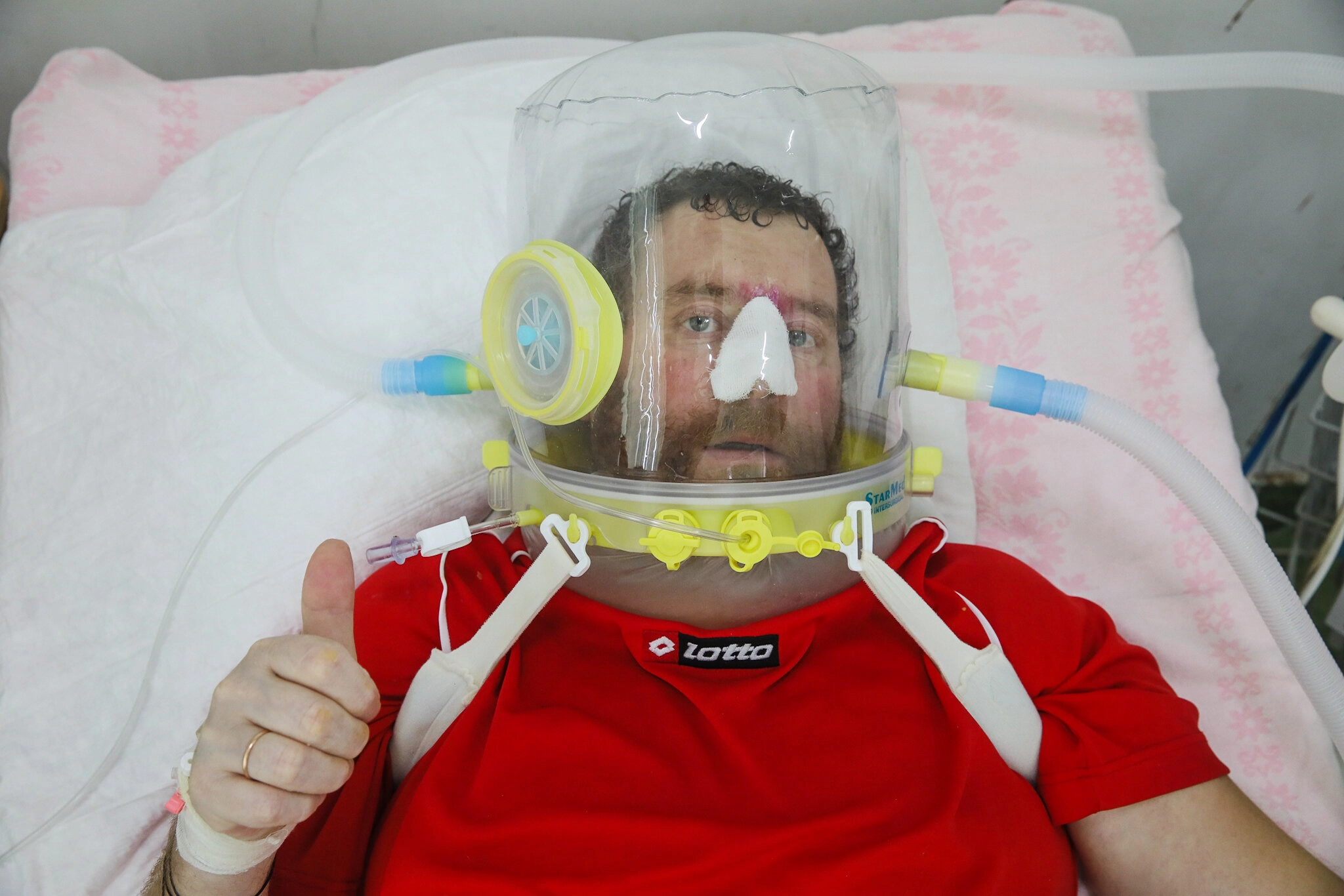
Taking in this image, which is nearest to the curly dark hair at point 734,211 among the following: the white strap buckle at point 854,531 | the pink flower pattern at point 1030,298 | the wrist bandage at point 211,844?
the white strap buckle at point 854,531

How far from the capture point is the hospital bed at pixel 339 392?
119 centimetres

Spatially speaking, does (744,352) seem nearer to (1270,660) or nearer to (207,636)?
(207,636)

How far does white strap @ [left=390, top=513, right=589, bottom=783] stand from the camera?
0.98 meters

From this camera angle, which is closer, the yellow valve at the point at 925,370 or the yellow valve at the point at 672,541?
the yellow valve at the point at 672,541

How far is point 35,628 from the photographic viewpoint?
46.9 inches

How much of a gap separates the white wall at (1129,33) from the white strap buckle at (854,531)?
1131 millimetres

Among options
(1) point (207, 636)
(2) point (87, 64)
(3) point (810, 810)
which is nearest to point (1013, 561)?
(3) point (810, 810)

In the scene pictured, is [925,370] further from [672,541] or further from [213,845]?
[213,845]

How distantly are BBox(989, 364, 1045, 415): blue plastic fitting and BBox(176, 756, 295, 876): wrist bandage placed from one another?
89cm

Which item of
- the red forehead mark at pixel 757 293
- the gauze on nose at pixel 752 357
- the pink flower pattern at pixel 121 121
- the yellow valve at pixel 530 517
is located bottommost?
the yellow valve at pixel 530 517

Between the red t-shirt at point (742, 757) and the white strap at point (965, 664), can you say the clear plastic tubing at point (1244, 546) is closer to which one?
the red t-shirt at point (742, 757)

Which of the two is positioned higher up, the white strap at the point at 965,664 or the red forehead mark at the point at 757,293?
the red forehead mark at the point at 757,293

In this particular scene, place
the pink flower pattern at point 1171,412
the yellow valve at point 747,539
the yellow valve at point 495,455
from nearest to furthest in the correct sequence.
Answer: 1. the yellow valve at point 747,539
2. the yellow valve at point 495,455
3. the pink flower pattern at point 1171,412

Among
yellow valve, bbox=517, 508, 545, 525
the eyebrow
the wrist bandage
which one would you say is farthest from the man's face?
the wrist bandage
